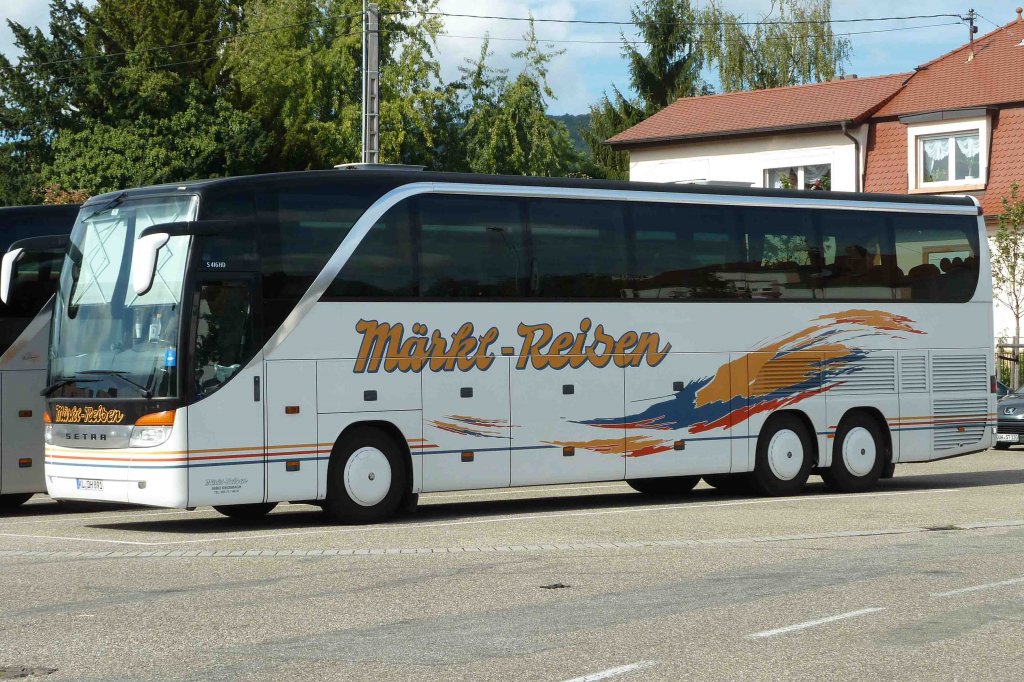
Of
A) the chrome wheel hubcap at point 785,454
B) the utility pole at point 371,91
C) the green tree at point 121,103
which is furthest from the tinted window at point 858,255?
the green tree at point 121,103

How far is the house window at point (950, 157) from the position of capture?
43844 mm

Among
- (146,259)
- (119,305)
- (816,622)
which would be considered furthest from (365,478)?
(816,622)

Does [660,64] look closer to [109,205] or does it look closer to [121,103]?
[121,103]

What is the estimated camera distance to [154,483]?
48.0 ft

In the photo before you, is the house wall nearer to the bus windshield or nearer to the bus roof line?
the bus roof line

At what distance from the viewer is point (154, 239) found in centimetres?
1409

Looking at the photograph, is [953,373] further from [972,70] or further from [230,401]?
[972,70]

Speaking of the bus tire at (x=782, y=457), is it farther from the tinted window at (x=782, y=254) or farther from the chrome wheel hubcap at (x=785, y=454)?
the tinted window at (x=782, y=254)

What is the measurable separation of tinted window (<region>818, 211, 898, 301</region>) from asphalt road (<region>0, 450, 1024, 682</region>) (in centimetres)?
380

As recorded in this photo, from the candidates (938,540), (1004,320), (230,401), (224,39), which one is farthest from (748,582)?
(224,39)

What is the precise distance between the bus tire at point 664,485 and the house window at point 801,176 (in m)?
28.0

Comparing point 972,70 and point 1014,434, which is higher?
point 972,70

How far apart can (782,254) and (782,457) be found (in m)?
2.55

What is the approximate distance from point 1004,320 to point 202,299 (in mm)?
32349
